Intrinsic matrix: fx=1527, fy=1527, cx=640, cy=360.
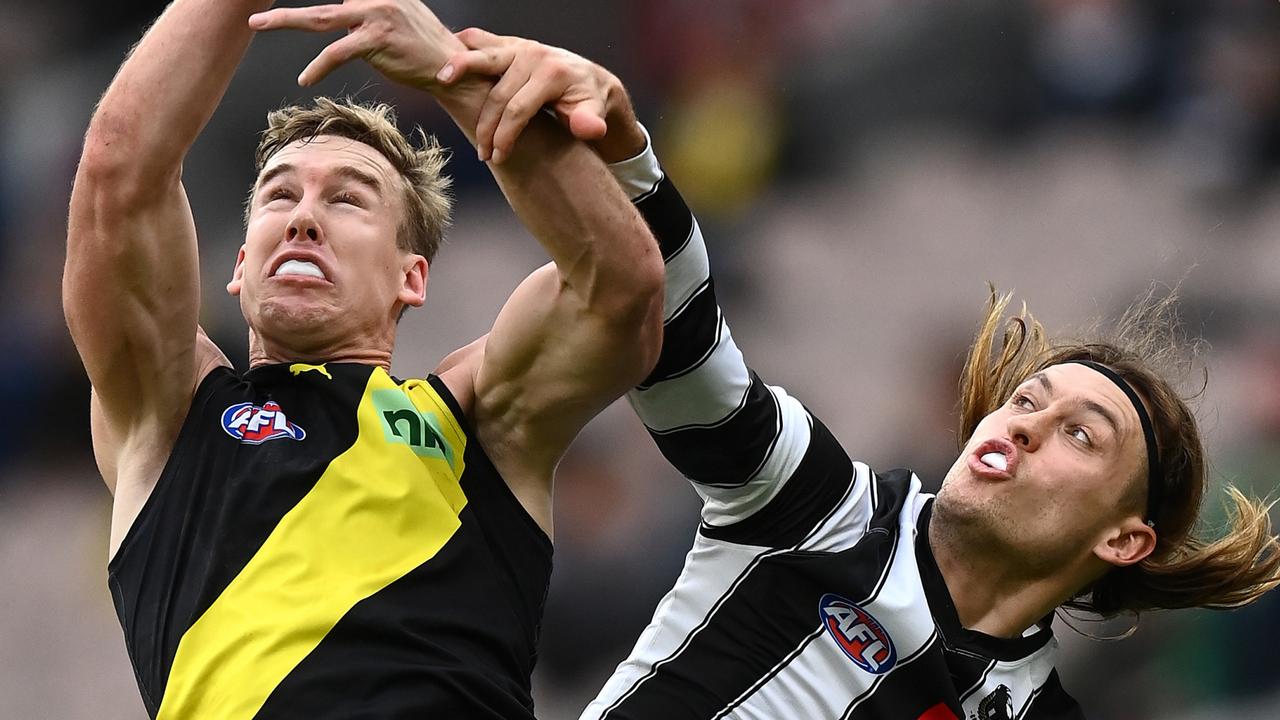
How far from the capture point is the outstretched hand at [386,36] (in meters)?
2.21

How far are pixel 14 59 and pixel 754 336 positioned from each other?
3230 mm

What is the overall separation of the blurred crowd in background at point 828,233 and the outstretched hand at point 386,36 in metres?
3.64

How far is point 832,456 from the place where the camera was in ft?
10.5

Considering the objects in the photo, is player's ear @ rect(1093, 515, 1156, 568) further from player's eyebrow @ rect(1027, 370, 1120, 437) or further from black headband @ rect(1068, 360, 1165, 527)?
player's eyebrow @ rect(1027, 370, 1120, 437)

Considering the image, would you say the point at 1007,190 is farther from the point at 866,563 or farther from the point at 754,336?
the point at 866,563

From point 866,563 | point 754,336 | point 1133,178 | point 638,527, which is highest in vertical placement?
point 866,563

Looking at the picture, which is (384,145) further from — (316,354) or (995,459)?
(995,459)

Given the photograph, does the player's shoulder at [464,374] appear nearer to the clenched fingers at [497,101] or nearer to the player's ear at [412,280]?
the player's ear at [412,280]

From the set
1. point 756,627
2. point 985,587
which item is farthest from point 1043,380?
point 756,627

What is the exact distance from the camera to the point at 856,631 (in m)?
3.14

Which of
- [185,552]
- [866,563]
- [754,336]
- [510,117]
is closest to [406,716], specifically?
[185,552]

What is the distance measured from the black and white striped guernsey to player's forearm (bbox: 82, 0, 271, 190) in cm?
96

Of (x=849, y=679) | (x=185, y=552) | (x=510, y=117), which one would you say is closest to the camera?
(x=510, y=117)

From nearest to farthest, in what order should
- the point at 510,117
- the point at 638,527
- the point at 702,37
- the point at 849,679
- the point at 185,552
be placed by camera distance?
the point at 510,117 < the point at 185,552 < the point at 849,679 < the point at 638,527 < the point at 702,37
